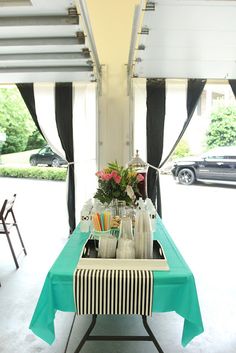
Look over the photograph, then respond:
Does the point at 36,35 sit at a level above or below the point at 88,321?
above

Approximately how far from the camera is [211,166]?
254 inches

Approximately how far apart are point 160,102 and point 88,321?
291 centimetres

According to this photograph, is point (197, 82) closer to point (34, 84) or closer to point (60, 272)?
point (34, 84)

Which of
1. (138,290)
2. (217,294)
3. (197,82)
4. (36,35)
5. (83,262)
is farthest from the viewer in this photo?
(197,82)

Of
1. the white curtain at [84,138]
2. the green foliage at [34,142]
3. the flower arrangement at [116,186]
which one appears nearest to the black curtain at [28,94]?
the white curtain at [84,138]

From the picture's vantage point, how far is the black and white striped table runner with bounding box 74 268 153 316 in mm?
1568

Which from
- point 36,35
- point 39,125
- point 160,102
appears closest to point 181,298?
point 36,35

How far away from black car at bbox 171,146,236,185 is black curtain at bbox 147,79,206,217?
226 centimetres

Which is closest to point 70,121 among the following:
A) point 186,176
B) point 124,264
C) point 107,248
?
point 107,248

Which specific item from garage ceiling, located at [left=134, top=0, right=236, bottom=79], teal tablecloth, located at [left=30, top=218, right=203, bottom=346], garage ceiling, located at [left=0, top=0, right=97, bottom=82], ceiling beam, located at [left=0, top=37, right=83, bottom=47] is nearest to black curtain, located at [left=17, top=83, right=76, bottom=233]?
garage ceiling, located at [left=0, top=0, right=97, bottom=82]

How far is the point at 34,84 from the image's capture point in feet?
13.7

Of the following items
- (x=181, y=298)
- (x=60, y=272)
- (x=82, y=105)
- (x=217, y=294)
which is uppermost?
(x=82, y=105)

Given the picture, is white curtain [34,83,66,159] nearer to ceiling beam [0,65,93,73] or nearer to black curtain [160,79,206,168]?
ceiling beam [0,65,93,73]

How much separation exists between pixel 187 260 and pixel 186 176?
326 cm
